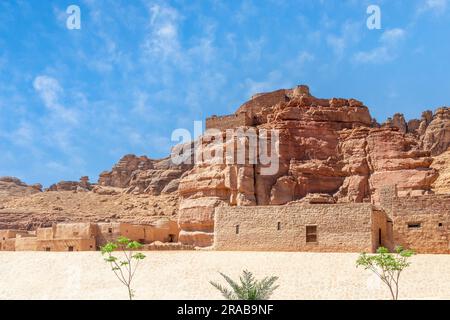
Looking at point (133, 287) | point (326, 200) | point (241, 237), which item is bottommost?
point (133, 287)

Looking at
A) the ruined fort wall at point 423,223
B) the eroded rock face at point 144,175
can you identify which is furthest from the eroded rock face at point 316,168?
the eroded rock face at point 144,175

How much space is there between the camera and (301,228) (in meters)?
→ 27.7

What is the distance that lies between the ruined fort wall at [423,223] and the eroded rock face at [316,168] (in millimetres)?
7771

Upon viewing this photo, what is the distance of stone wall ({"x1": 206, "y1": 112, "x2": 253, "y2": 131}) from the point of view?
140ft

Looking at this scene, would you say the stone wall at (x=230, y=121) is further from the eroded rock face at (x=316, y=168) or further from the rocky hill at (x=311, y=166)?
the eroded rock face at (x=316, y=168)

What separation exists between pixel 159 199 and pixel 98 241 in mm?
33001

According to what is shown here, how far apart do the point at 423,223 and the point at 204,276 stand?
10.8m

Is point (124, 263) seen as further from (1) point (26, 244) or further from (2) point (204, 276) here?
(1) point (26, 244)

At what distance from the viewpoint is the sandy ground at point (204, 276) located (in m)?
20.8

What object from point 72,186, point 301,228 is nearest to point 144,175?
point 72,186

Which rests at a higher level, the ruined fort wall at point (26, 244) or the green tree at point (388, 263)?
the ruined fort wall at point (26, 244)
